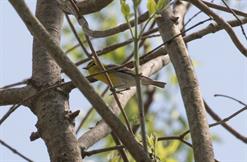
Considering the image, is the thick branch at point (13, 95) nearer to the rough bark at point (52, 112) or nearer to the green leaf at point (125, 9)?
the rough bark at point (52, 112)

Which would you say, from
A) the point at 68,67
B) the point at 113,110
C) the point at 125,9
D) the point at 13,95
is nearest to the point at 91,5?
the point at 113,110

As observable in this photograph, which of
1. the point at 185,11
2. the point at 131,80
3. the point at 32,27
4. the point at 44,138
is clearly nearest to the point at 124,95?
the point at 131,80

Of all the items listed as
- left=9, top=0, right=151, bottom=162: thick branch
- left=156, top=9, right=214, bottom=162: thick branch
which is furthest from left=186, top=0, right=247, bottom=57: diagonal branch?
left=9, top=0, right=151, bottom=162: thick branch

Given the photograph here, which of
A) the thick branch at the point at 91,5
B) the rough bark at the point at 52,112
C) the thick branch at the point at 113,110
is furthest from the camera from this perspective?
the thick branch at the point at 91,5

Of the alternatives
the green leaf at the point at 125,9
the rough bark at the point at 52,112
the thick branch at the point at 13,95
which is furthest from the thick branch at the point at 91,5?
the green leaf at the point at 125,9

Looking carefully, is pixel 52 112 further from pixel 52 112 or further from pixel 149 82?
pixel 149 82

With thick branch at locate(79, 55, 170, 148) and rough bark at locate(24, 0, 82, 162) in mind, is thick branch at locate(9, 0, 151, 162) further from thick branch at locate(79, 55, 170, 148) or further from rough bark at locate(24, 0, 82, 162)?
thick branch at locate(79, 55, 170, 148)

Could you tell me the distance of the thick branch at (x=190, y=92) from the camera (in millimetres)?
1849

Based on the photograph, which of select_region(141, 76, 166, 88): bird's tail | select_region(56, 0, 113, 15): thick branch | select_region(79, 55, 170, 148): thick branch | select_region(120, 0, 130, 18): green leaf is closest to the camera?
select_region(120, 0, 130, 18): green leaf

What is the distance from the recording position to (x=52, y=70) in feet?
7.66

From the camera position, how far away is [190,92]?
2.03 m

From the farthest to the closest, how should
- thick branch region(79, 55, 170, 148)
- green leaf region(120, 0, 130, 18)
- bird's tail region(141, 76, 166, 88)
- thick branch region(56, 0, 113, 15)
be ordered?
1. bird's tail region(141, 76, 166, 88)
2. thick branch region(56, 0, 113, 15)
3. thick branch region(79, 55, 170, 148)
4. green leaf region(120, 0, 130, 18)

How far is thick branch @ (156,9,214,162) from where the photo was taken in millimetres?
1849

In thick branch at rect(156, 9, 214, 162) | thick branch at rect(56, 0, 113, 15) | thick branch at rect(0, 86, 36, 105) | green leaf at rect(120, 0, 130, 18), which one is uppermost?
thick branch at rect(56, 0, 113, 15)
